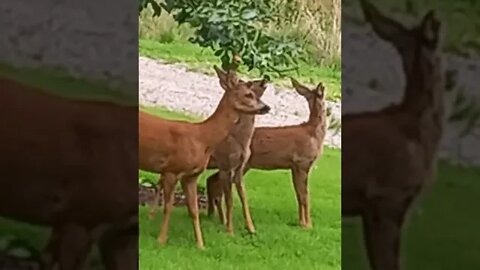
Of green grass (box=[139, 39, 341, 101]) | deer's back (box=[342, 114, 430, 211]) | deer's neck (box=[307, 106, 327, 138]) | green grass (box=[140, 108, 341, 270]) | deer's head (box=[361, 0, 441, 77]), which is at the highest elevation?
deer's head (box=[361, 0, 441, 77])

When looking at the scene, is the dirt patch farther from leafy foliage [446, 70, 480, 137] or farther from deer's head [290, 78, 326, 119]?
→ leafy foliage [446, 70, 480, 137]

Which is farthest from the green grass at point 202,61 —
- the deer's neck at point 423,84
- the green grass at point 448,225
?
the green grass at point 448,225

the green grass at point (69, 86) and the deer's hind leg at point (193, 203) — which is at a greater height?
the green grass at point (69, 86)

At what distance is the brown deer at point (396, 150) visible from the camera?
3.14 meters

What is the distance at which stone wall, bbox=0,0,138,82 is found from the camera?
301cm

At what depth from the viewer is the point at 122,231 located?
3098 mm

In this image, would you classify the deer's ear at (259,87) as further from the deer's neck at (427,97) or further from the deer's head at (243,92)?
the deer's neck at (427,97)

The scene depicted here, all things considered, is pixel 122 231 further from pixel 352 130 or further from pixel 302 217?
pixel 352 130

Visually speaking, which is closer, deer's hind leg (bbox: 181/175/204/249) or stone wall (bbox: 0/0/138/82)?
stone wall (bbox: 0/0/138/82)

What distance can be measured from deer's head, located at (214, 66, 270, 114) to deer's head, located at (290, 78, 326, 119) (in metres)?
0.12

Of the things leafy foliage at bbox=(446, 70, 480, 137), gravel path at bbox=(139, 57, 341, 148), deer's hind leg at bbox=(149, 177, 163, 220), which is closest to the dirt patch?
deer's hind leg at bbox=(149, 177, 163, 220)

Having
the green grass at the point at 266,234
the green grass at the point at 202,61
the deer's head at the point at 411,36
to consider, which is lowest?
the green grass at the point at 266,234

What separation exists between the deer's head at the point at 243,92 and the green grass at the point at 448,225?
2.10ft

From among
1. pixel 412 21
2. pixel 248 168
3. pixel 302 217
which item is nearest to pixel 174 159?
pixel 248 168
